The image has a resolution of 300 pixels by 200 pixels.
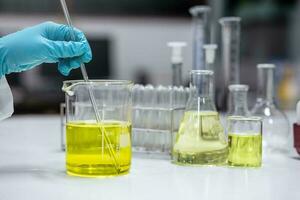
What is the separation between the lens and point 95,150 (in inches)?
37.0

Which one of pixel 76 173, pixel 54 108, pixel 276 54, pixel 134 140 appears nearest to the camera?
pixel 76 173

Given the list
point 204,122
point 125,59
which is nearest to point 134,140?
point 204,122

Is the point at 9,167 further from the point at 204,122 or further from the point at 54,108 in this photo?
the point at 54,108

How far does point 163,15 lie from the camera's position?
13.5ft

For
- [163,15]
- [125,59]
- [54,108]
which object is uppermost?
[163,15]

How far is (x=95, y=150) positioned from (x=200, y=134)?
210 millimetres

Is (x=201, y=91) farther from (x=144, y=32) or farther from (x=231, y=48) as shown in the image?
(x=144, y=32)

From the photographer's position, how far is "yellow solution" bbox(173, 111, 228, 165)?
1.02 meters

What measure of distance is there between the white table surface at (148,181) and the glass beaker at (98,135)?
0.09ft

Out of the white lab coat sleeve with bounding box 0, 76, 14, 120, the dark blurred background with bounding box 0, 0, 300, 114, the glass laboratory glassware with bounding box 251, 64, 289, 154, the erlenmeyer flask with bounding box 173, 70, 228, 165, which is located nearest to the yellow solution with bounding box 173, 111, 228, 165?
the erlenmeyer flask with bounding box 173, 70, 228, 165

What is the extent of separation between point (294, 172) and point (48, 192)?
1.53 ft

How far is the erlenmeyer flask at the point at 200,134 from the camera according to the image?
102 cm

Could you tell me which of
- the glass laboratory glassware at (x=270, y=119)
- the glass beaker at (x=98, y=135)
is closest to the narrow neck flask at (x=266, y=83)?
the glass laboratory glassware at (x=270, y=119)

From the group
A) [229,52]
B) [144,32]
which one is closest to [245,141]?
[229,52]
